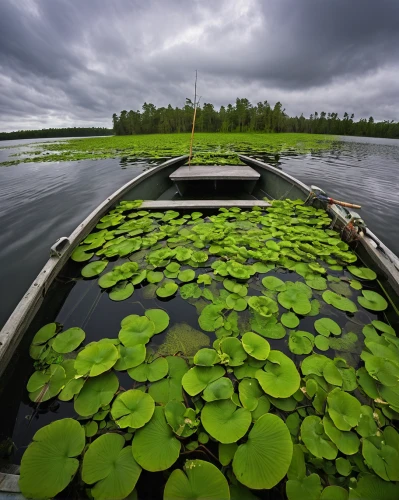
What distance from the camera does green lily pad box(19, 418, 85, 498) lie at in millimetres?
970

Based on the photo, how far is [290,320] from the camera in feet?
6.29

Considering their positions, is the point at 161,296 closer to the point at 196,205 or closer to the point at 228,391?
the point at 228,391

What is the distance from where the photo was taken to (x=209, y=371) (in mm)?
1442

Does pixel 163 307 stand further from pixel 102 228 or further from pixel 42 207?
pixel 42 207

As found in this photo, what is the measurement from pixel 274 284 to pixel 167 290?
1.14 metres

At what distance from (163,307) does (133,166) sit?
11613 millimetres

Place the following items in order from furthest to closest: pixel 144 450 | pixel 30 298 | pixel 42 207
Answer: pixel 42 207, pixel 30 298, pixel 144 450

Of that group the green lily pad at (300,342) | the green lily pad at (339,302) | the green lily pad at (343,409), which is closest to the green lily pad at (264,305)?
the green lily pad at (300,342)

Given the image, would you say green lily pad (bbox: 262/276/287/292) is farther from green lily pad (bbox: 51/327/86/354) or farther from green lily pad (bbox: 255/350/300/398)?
green lily pad (bbox: 51/327/86/354)

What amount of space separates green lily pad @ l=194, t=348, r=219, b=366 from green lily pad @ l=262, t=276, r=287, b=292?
41.0 inches

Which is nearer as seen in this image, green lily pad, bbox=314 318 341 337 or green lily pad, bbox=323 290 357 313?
green lily pad, bbox=314 318 341 337

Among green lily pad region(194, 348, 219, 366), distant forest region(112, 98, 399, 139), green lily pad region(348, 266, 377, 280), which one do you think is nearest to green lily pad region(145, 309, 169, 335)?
green lily pad region(194, 348, 219, 366)

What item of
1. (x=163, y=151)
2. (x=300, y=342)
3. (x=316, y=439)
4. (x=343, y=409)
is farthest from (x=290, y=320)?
(x=163, y=151)

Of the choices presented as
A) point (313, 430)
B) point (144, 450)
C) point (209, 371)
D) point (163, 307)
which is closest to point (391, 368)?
point (313, 430)
